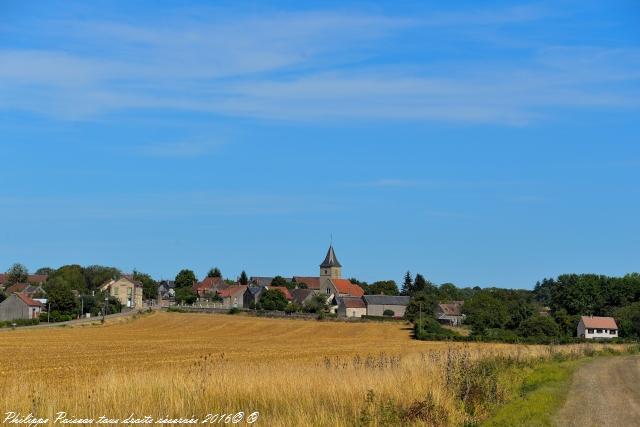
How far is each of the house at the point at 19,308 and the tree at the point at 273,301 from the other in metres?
34.6

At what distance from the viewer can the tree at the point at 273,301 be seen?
136 m

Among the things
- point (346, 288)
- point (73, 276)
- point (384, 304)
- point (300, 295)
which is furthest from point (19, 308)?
point (346, 288)

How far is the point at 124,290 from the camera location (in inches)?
6693

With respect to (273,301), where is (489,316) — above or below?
below

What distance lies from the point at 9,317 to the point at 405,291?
91533mm

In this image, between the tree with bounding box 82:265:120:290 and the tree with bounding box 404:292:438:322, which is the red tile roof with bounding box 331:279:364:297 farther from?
the tree with bounding box 404:292:438:322

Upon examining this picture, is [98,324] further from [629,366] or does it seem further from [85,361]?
[629,366]

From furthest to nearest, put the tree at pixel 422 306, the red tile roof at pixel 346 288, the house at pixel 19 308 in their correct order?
the red tile roof at pixel 346 288, the house at pixel 19 308, the tree at pixel 422 306

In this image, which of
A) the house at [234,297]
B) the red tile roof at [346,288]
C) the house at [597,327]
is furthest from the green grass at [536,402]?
the house at [234,297]

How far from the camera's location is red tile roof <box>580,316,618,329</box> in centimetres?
12612

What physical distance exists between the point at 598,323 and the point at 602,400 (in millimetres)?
110022

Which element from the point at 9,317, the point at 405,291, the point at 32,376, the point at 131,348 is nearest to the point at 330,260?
the point at 405,291

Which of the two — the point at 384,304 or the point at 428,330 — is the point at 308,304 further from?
the point at 428,330

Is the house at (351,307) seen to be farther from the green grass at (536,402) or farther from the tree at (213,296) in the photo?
the green grass at (536,402)
